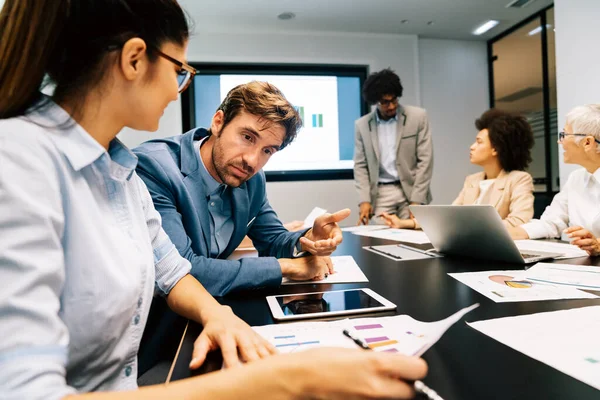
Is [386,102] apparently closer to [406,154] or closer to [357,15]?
[406,154]

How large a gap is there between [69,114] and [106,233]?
6.9 inches

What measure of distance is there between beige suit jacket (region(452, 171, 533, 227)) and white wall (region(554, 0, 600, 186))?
1100mm

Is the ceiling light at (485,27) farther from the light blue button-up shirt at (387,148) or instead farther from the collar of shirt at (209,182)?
the collar of shirt at (209,182)

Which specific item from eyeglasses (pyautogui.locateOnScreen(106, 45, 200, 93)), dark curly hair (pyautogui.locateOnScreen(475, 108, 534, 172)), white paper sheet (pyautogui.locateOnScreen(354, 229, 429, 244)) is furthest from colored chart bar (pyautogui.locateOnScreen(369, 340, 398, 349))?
dark curly hair (pyautogui.locateOnScreen(475, 108, 534, 172))

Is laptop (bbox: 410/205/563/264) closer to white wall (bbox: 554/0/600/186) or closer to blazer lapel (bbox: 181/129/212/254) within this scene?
blazer lapel (bbox: 181/129/212/254)

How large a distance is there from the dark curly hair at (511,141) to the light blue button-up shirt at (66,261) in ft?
8.03

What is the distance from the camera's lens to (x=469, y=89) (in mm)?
4859

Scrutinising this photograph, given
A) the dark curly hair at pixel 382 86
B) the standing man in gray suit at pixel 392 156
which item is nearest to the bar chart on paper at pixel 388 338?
the standing man in gray suit at pixel 392 156

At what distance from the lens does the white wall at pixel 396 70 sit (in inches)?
167

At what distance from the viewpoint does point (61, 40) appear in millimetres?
521

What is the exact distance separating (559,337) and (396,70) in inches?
172

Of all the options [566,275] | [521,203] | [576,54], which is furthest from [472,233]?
[576,54]

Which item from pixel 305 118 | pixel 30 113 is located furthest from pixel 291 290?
pixel 305 118

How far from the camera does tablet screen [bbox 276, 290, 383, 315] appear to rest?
0.78m
